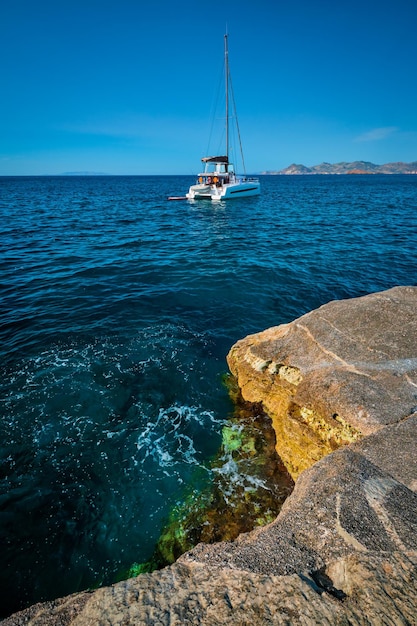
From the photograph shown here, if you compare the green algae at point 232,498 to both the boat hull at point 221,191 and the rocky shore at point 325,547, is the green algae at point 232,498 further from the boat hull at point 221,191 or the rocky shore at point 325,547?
the boat hull at point 221,191

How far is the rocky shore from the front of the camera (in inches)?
93.6

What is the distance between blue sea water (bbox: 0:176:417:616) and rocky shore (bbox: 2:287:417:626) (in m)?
1.88

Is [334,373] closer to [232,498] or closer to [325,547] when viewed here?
[232,498]

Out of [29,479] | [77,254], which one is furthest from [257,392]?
[77,254]

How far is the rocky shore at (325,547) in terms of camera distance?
7.80 feet

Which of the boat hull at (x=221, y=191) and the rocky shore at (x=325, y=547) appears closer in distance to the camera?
the rocky shore at (x=325, y=547)

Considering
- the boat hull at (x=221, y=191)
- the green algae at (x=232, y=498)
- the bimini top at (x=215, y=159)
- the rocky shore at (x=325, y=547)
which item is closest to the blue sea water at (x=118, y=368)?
the green algae at (x=232, y=498)

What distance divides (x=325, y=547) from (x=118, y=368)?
6.25 m

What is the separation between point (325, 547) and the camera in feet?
9.20

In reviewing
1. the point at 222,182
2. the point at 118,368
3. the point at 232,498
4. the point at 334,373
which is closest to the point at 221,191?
the point at 222,182

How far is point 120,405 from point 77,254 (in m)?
13.3

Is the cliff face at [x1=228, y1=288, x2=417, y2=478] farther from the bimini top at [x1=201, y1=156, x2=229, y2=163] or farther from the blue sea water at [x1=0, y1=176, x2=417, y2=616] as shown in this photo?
the bimini top at [x1=201, y1=156, x2=229, y2=163]

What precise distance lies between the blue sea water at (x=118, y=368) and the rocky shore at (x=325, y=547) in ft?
6.16

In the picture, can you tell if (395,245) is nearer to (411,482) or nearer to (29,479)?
(411,482)
